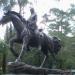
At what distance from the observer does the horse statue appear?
47.5 ft

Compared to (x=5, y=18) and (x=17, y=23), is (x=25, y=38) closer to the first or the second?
(x=17, y=23)

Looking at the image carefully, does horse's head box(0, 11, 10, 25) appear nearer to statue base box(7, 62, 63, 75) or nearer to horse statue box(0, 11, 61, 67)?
horse statue box(0, 11, 61, 67)

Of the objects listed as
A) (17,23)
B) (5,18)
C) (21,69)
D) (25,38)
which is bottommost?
(21,69)

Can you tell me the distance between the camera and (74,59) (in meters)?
31.4

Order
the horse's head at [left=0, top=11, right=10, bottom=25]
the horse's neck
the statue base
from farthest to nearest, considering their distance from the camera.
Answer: the horse's neck, the horse's head at [left=0, top=11, right=10, bottom=25], the statue base

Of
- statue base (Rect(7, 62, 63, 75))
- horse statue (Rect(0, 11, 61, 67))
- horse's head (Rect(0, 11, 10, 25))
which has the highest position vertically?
horse's head (Rect(0, 11, 10, 25))

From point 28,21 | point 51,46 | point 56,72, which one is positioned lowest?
point 56,72

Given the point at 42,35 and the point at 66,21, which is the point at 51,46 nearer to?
the point at 42,35

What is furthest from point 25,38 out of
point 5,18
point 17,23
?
point 5,18

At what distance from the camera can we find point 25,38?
1493cm

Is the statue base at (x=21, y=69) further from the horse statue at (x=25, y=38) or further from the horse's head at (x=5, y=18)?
the horse's head at (x=5, y=18)

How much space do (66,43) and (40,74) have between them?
1863 cm

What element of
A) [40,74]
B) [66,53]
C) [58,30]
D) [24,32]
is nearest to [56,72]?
[40,74]

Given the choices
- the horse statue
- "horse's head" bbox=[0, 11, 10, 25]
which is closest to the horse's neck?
the horse statue
